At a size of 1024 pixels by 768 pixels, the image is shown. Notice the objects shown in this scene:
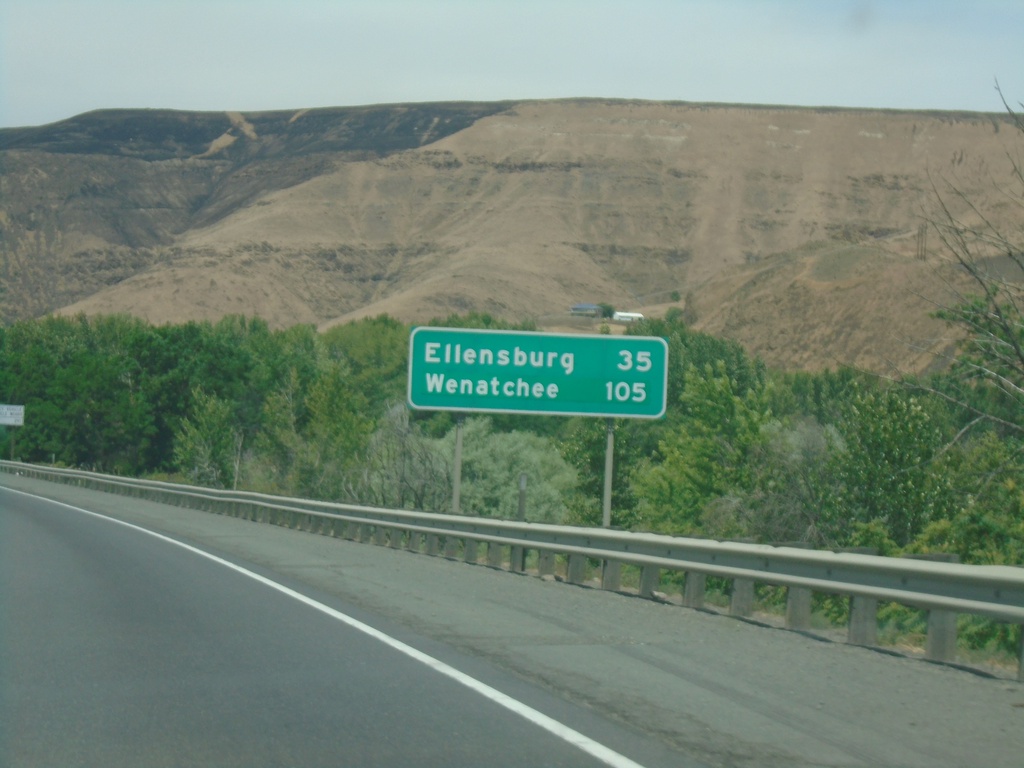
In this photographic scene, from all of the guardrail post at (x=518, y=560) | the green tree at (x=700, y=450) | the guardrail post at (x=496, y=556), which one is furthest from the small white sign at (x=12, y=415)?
the guardrail post at (x=518, y=560)

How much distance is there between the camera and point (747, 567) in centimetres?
1231

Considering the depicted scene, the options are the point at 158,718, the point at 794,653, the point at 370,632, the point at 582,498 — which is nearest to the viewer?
the point at 158,718

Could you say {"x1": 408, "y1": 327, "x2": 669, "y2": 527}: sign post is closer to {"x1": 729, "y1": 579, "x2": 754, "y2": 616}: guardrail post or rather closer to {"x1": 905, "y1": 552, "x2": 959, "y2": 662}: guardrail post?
{"x1": 729, "y1": 579, "x2": 754, "y2": 616}: guardrail post

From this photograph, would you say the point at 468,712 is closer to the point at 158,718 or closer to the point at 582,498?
the point at 158,718

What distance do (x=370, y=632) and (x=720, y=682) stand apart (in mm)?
3556

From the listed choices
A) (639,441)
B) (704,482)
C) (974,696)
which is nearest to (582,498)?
(704,482)

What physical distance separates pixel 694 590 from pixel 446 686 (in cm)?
521

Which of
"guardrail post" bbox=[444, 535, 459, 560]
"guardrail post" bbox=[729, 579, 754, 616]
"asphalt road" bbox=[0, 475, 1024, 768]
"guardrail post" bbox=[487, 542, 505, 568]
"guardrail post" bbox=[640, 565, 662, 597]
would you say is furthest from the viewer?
Result: "guardrail post" bbox=[444, 535, 459, 560]

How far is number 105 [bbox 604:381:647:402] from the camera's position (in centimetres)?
2277

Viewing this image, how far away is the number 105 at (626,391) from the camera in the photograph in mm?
22766

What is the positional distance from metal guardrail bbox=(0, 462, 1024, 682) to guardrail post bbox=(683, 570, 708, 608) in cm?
1

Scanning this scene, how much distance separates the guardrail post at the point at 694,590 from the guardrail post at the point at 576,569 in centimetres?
271

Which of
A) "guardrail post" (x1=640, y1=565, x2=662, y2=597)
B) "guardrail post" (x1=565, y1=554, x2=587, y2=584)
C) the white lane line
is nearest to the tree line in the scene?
"guardrail post" (x1=565, y1=554, x2=587, y2=584)

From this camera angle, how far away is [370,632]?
11438 millimetres
